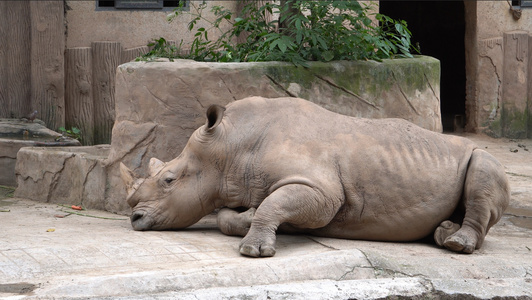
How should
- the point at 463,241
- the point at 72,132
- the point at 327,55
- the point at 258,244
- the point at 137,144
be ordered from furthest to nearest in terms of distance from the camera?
1. the point at 72,132
2. the point at 327,55
3. the point at 137,144
4. the point at 463,241
5. the point at 258,244

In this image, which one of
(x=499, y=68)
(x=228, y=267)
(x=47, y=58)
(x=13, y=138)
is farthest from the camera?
(x=499, y=68)

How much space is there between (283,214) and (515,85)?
25.5 feet

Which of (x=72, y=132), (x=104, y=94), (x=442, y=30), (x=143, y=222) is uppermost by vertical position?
(x=442, y=30)

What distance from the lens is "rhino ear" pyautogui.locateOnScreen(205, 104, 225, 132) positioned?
5.05 m

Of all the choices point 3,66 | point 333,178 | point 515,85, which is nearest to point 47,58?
point 3,66

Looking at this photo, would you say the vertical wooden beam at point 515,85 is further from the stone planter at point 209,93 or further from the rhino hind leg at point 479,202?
the rhino hind leg at point 479,202

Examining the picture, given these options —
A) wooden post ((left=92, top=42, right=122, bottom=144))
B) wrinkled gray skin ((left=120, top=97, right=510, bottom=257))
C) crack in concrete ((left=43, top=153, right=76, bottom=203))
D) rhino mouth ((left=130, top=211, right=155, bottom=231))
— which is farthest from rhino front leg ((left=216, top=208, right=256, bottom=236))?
wooden post ((left=92, top=42, right=122, bottom=144))

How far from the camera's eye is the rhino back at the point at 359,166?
16.2 ft

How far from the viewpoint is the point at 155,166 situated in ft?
17.4

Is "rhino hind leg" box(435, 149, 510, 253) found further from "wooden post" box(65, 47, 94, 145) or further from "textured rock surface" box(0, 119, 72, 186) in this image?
"wooden post" box(65, 47, 94, 145)

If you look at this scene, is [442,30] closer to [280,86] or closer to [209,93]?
[280,86]

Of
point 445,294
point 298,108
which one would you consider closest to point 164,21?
point 298,108

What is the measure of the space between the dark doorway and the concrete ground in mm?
10573

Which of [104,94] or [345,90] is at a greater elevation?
[345,90]
